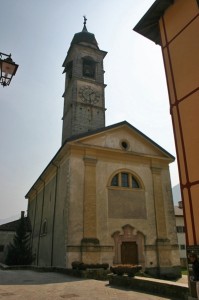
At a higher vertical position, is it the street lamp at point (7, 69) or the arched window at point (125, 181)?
the arched window at point (125, 181)

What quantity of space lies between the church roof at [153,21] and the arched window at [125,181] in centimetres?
1122

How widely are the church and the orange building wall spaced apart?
433 inches

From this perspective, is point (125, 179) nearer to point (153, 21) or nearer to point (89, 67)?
point (153, 21)

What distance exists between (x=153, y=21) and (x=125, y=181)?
12.4m

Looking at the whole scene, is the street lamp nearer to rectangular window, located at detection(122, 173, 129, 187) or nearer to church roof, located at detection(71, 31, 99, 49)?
rectangular window, located at detection(122, 173, 129, 187)

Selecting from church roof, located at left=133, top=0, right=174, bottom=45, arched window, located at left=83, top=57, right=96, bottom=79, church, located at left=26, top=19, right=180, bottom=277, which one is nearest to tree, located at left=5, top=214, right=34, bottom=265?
church, located at left=26, top=19, right=180, bottom=277

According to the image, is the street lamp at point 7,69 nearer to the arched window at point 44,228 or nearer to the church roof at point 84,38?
the arched window at point 44,228

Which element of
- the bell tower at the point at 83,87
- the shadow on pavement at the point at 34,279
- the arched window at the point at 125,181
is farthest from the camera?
the bell tower at the point at 83,87

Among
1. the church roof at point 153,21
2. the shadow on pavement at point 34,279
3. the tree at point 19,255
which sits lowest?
the shadow on pavement at point 34,279

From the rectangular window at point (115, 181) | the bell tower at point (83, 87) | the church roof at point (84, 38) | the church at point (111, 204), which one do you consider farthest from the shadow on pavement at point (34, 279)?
the church roof at point (84, 38)

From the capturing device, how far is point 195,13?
26.0 ft

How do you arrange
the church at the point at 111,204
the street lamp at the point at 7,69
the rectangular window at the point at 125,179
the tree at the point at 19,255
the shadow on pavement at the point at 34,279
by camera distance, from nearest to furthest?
the street lamp at the point at 7,69, the shadow on pavement at the point at 34,279, the church at the point at 111,204, the rectangular window at the point at 125,179, the tree at the point at 19,255

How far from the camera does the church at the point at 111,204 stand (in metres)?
17.2

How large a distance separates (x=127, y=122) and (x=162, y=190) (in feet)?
19.9
